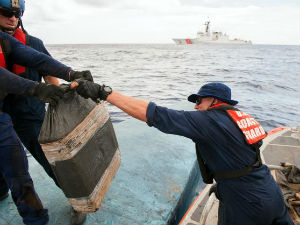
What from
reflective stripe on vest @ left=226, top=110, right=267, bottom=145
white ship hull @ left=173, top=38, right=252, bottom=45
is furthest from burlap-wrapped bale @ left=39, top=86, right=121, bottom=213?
white ship hull @ left=173, top=38, right=252, bottom=45

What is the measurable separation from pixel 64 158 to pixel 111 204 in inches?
62.7

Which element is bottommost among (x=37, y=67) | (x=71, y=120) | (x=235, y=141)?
(x=235, y=141)

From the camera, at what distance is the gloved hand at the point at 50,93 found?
2049 millimetres

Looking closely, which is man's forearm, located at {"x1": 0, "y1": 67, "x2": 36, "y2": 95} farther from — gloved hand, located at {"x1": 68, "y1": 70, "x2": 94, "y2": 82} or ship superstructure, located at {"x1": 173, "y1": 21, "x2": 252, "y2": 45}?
ship superstructure, located at {"x1": 173, "y1": 21, "x2": 252, "y2": 45}

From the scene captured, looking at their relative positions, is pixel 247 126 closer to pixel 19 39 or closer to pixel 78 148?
pixel 78 148

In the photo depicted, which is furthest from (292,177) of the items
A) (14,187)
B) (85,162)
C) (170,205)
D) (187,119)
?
(14,187)

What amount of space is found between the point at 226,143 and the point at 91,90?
→ 4.31ft

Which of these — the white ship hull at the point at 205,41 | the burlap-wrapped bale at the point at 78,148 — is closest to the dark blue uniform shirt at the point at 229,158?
the burlap-wrapped bale at the point at 78,148

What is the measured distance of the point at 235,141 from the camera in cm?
226

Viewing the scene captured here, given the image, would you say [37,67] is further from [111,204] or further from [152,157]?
[152,157]

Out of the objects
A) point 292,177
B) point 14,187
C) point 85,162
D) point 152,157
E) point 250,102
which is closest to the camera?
point 85,162

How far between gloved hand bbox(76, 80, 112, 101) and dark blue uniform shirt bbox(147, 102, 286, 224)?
448 millimetres

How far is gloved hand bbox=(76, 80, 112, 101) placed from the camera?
2.21 metres

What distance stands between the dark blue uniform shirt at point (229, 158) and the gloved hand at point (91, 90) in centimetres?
45
